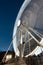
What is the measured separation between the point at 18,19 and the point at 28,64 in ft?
15.6

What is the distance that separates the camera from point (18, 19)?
11.7 meters

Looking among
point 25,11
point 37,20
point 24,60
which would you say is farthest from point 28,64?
point 25,11

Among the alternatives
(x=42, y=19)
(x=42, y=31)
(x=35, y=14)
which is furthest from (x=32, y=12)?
(x=42, y=31)

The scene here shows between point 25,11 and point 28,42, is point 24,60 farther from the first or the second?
point 25,11

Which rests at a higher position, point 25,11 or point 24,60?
point 25,11

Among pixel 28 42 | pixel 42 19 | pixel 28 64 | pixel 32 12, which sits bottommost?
pixel 28 64

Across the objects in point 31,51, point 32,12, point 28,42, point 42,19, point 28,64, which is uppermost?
point 32,12

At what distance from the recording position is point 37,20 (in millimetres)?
10383

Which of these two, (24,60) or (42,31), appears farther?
(42,31)

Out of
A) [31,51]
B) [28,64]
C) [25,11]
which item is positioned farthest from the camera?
[25,11]

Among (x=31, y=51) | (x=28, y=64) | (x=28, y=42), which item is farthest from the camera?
(x=28, y=42)

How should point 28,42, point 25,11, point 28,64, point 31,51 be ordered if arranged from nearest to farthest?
point 28,64, point 31,51, point 28,42, point 25,11

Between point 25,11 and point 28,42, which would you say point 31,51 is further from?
point 25,11

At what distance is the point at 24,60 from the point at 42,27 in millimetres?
2754
